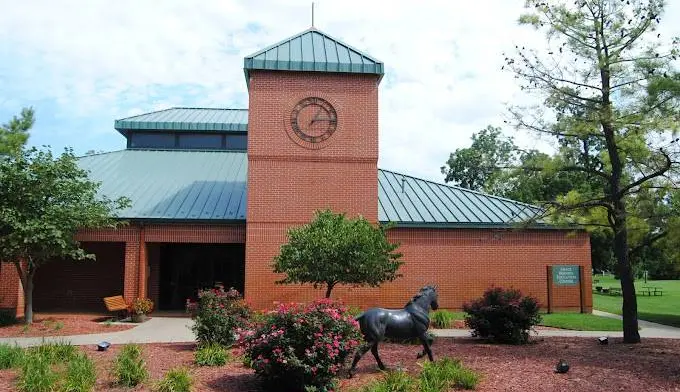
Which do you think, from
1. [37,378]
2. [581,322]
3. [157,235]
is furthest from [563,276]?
[37,378]

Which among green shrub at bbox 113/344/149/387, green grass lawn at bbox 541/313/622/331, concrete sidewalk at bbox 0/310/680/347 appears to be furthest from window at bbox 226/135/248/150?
green shrub at bbox 113/344/149/387

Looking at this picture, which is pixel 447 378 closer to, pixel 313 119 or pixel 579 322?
pixel 579 322

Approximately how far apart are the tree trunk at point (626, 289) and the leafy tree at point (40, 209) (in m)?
14.2

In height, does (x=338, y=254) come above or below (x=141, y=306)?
above

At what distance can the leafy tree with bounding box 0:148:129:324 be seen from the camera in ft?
52.6

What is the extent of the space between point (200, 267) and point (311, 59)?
876 cm

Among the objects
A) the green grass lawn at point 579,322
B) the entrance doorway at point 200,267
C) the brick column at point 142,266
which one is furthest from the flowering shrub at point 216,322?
the entrance doorway at point 200,267

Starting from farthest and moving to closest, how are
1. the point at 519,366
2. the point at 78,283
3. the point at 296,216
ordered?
the point at 78,283
the point at 296,216
the point at 519,366

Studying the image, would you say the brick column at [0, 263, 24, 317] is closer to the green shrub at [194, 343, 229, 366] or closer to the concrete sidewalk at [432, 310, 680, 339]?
the green shrub at [194, 343, 229, 366]

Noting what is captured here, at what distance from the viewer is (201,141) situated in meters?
27.0

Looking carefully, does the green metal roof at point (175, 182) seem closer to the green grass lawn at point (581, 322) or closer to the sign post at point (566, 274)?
the green grass lawn at point (581, 322)

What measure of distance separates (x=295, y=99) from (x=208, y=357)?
10.4 meters

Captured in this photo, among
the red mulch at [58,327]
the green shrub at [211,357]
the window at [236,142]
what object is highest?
the window at [236,142]

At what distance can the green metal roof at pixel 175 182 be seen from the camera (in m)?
20.2
